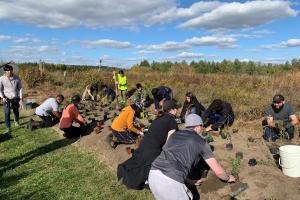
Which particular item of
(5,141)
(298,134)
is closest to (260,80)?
(298,134)

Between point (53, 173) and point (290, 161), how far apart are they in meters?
3.79

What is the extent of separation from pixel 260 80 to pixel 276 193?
11.4 m

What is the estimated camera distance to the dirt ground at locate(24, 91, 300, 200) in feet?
15.1

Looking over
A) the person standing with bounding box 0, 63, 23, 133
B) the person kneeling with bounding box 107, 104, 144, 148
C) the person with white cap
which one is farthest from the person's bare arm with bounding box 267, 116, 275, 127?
the person standing with bounding box 0, 63, 23, 133

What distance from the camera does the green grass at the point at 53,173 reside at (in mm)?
4926

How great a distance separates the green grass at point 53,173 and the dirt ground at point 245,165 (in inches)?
15.4

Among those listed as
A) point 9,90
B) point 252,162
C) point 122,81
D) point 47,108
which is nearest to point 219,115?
point 252,162

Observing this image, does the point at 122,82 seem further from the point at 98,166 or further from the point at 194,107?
the point at 98,166

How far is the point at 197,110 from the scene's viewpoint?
328 inches

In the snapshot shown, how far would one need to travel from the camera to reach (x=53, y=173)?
576cm

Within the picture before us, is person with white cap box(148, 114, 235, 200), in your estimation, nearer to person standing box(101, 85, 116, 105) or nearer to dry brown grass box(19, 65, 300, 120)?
dry brown grass box(19, 65, 300, 120)

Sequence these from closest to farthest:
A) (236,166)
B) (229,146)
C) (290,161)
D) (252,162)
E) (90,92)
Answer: (290,161) → (236,166) → (252,162) → (229,146) → (90,92)

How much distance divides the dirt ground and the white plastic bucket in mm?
95

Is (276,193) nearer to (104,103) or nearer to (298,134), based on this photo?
(298,134)
